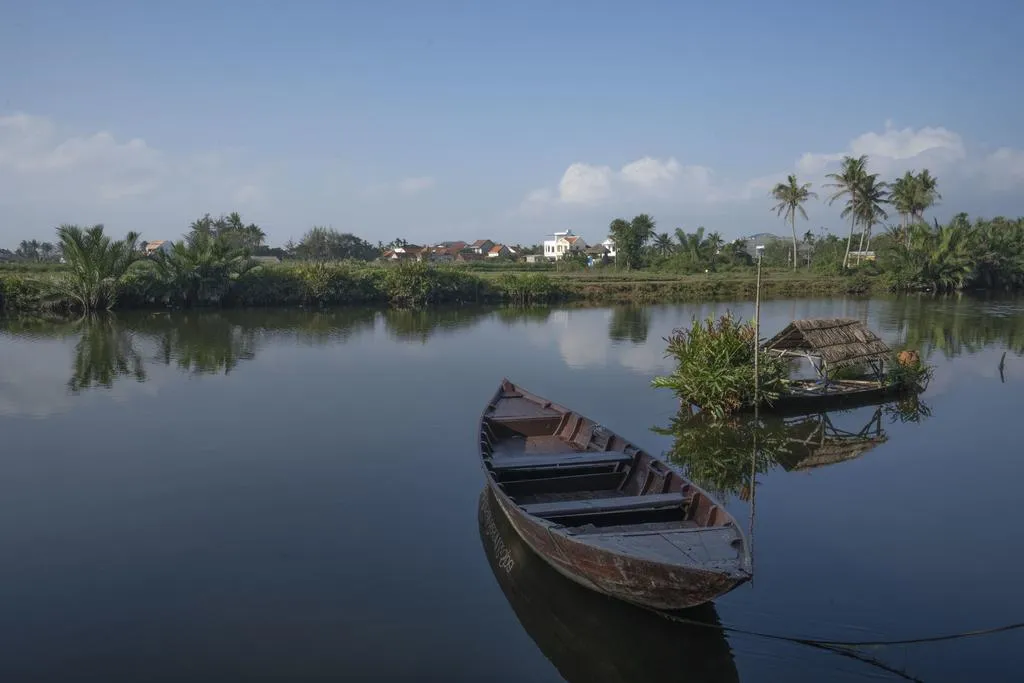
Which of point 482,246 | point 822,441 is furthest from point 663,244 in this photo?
point 822,441

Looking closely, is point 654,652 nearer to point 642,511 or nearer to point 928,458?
point 642,511

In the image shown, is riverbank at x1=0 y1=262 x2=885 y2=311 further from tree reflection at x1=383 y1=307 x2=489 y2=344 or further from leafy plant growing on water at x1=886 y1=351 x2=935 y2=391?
leafy plant growing on water at x1=886 y1=351 x2=935 y2=391

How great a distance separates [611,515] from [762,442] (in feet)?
18.0

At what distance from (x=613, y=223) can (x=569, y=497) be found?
49.7 meters

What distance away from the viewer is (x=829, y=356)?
1278 cm

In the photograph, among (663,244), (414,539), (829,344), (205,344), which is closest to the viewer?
(414,539)

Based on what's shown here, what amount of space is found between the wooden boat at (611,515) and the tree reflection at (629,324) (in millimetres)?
13970

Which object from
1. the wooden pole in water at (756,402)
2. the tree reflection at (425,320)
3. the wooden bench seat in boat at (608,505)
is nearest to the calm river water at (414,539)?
the wooden pole in water at (756,402)

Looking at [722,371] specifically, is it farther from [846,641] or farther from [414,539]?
[846,641]

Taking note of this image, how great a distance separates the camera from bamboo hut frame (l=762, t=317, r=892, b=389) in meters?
12.9

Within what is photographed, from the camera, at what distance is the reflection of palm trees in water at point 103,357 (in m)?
15.4

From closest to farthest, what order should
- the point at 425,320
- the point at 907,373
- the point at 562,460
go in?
the point at 562,460
the point at 907,373
the point at 425,320

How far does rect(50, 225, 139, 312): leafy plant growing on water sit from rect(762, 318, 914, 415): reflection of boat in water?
24.6m

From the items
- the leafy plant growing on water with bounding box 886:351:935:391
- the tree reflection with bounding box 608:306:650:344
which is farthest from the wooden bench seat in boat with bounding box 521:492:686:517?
the tree reflection with bounding box 608:306:650:344
